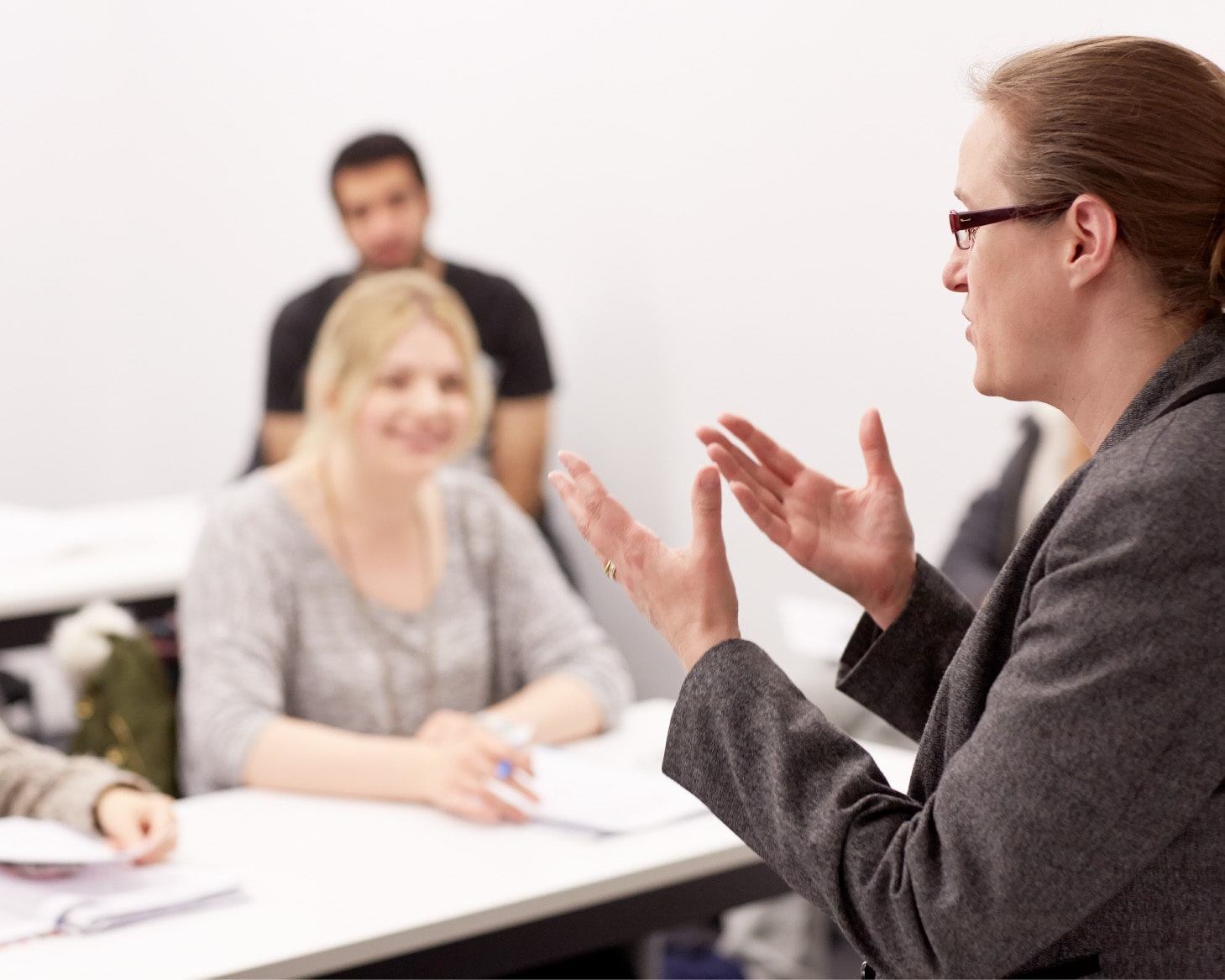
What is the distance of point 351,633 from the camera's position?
2.36 meters

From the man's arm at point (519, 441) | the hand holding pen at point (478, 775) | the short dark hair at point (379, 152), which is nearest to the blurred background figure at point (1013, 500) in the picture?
the hand holding pen at point (478, 775)

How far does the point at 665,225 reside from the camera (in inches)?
134

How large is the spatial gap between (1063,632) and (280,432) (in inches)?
120

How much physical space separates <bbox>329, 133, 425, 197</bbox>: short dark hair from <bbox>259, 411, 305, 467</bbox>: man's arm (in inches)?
25.1

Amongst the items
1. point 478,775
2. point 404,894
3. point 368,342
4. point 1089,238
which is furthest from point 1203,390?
point 368,342

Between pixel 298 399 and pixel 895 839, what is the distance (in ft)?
9.72

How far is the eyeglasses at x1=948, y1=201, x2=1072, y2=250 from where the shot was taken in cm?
97

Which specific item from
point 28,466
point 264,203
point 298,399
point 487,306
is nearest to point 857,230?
point 487,306

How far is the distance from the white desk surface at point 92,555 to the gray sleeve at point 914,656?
2097mm

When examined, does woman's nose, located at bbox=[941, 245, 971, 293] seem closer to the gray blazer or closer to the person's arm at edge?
the gray blazer

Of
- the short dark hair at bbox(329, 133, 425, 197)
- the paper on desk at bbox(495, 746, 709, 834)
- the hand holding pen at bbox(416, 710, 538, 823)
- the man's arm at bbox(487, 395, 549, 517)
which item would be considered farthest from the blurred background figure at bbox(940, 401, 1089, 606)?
the short dark hair at bbox(329, 133, 425, 197)

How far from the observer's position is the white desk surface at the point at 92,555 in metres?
2.93

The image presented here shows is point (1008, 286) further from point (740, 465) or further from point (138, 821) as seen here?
point (138, 821)

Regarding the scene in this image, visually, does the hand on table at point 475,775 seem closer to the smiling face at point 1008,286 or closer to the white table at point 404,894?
the white table at point 404,894
